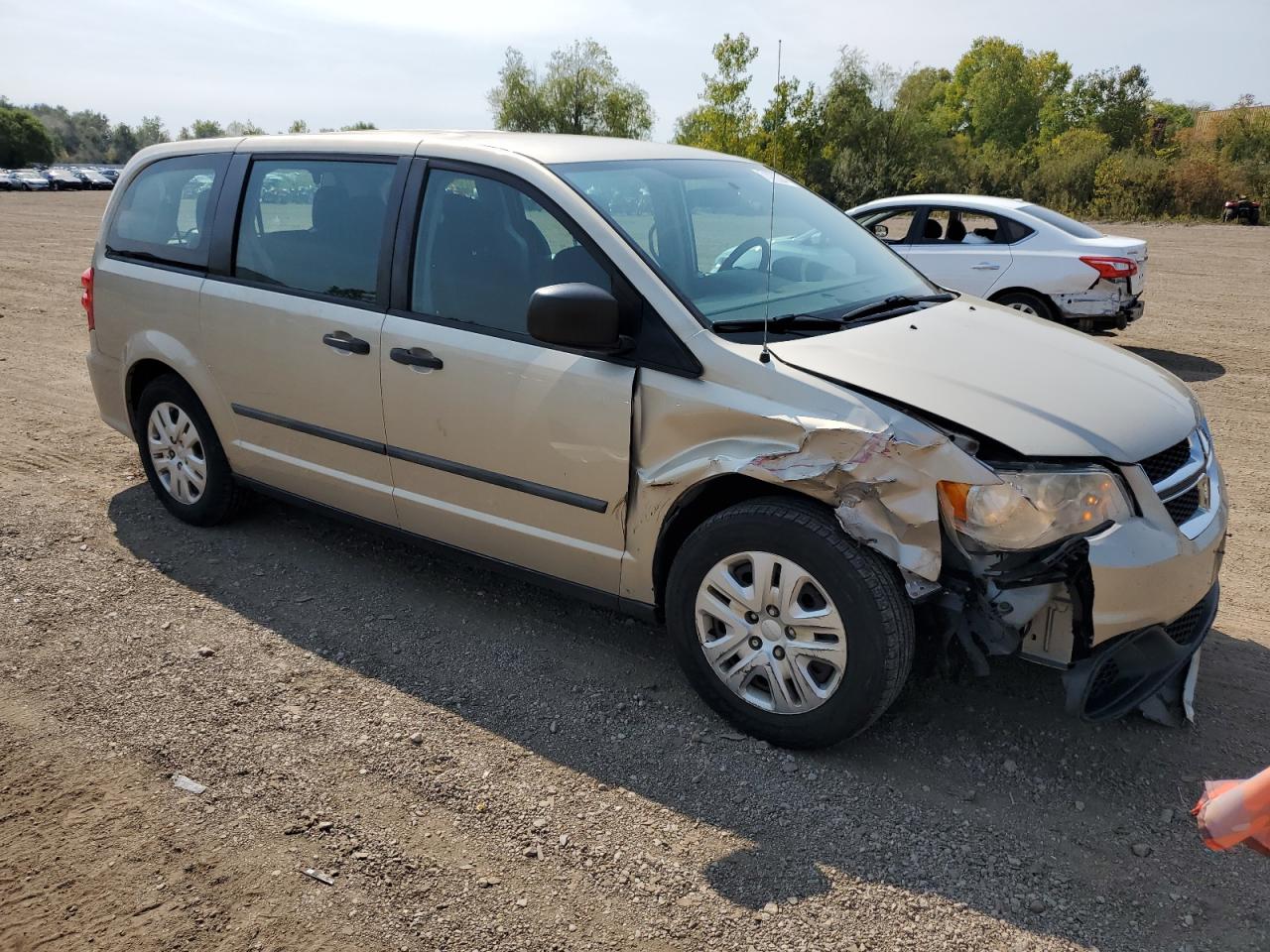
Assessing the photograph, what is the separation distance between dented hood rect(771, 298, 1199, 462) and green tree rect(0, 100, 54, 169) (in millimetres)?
108425

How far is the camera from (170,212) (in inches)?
196

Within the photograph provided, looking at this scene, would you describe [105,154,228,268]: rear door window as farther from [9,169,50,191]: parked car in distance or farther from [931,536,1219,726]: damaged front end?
[9,169,50,191]: parked car in distance

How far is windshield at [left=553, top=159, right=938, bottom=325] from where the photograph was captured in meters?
3.58

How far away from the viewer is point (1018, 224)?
1006 centimetres

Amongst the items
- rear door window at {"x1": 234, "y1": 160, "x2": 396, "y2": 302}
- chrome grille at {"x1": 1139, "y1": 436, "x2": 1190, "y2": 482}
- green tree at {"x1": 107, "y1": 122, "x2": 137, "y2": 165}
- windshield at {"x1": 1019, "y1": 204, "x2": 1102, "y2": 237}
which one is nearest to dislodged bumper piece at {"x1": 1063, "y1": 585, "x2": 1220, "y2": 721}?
chrome grille at {"x1": 1139, "y1": 436, "x2": 1190, "y2": 482}

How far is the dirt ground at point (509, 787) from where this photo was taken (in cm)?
265

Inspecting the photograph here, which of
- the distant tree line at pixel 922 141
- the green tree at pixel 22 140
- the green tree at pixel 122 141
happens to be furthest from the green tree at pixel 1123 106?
the green tree at pixel 122 141

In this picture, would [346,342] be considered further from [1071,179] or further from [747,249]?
[1071,179]

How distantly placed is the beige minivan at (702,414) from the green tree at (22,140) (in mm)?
106471

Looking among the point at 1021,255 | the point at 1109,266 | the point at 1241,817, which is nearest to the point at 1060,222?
the point at 1021,255

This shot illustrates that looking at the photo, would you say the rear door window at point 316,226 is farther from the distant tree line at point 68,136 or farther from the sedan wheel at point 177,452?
the distant tree line at point 68,136

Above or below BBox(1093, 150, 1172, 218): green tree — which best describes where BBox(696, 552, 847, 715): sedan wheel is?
below

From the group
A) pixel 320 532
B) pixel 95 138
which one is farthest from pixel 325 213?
pixel 95 138

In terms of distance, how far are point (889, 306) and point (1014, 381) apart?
2.43ft
